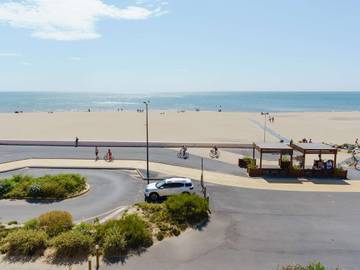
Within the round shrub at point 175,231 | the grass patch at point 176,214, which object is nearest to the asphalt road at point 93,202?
the grass patch at point 176,214

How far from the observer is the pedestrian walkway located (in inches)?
1096

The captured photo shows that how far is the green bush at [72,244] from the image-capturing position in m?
15.7

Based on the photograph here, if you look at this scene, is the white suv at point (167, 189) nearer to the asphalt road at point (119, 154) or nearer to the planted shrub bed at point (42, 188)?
the planted shrub bed at point (42, 188)

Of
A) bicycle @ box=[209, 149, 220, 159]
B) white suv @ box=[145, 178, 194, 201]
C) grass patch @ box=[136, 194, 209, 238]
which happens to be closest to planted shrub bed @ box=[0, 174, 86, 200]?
white suv @ box=[145, 178, 194, 201]

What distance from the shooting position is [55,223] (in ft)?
57.7

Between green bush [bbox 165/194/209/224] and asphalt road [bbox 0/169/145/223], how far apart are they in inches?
183

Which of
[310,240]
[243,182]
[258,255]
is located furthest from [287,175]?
[258,255]

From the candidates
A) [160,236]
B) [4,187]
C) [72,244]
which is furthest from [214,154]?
[72,244]

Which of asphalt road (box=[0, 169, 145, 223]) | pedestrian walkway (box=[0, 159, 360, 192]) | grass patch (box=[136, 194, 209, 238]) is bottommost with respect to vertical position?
asphalt road (box=[0, 169, 145, 223])

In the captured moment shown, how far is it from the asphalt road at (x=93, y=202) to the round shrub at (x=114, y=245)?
17.4ft

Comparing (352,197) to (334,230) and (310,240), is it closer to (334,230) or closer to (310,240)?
(334,230)

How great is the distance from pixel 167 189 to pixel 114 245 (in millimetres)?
8771

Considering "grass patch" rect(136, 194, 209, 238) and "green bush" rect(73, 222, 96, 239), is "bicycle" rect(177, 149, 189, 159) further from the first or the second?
"green bush" rect(73, 222, 96, 239)

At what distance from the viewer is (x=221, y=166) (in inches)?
1348
